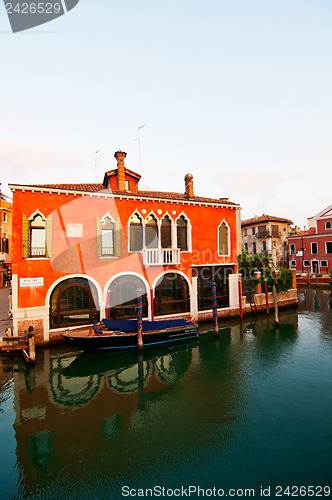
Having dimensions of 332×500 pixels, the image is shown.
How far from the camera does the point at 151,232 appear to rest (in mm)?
14688

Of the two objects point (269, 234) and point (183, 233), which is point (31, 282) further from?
point (269, 234)

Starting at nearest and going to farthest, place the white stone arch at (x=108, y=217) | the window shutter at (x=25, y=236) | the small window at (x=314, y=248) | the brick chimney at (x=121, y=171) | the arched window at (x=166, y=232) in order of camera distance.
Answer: the window shutter at (x=25, y=236) → the white stone arch at (x=108, y=217) → the brick chimney at (x=121, y=171) → the arched window at (x=166, y=232) → the small window at (x=314, y=248)

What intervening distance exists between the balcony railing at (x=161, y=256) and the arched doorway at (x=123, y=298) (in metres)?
1.20

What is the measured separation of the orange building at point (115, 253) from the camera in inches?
472

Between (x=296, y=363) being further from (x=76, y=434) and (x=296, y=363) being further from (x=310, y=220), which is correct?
(x=310, y=220)

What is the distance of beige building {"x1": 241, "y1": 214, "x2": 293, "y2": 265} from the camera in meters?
39.3

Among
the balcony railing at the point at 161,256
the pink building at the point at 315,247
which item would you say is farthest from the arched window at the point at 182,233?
the pink building at the point at 315,247

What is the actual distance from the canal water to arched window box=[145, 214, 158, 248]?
5719 mm

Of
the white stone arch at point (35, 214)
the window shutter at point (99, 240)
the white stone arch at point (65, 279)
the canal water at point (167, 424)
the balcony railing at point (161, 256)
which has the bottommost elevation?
the canal water at point (167, 424)

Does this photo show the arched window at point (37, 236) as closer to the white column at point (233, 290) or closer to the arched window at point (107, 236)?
the arched window at point (107, 236)

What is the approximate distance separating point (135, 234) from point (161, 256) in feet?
6.15

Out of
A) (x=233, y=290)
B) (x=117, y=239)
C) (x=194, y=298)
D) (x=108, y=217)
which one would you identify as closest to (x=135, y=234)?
(x=117, y=239)

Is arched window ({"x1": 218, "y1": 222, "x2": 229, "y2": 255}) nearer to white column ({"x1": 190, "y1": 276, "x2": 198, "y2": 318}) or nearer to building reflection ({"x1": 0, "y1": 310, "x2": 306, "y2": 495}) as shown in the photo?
white column ({"x1": 190, "y1": 276, "x2": 198, "y2": 318})

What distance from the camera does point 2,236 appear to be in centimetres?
3334
